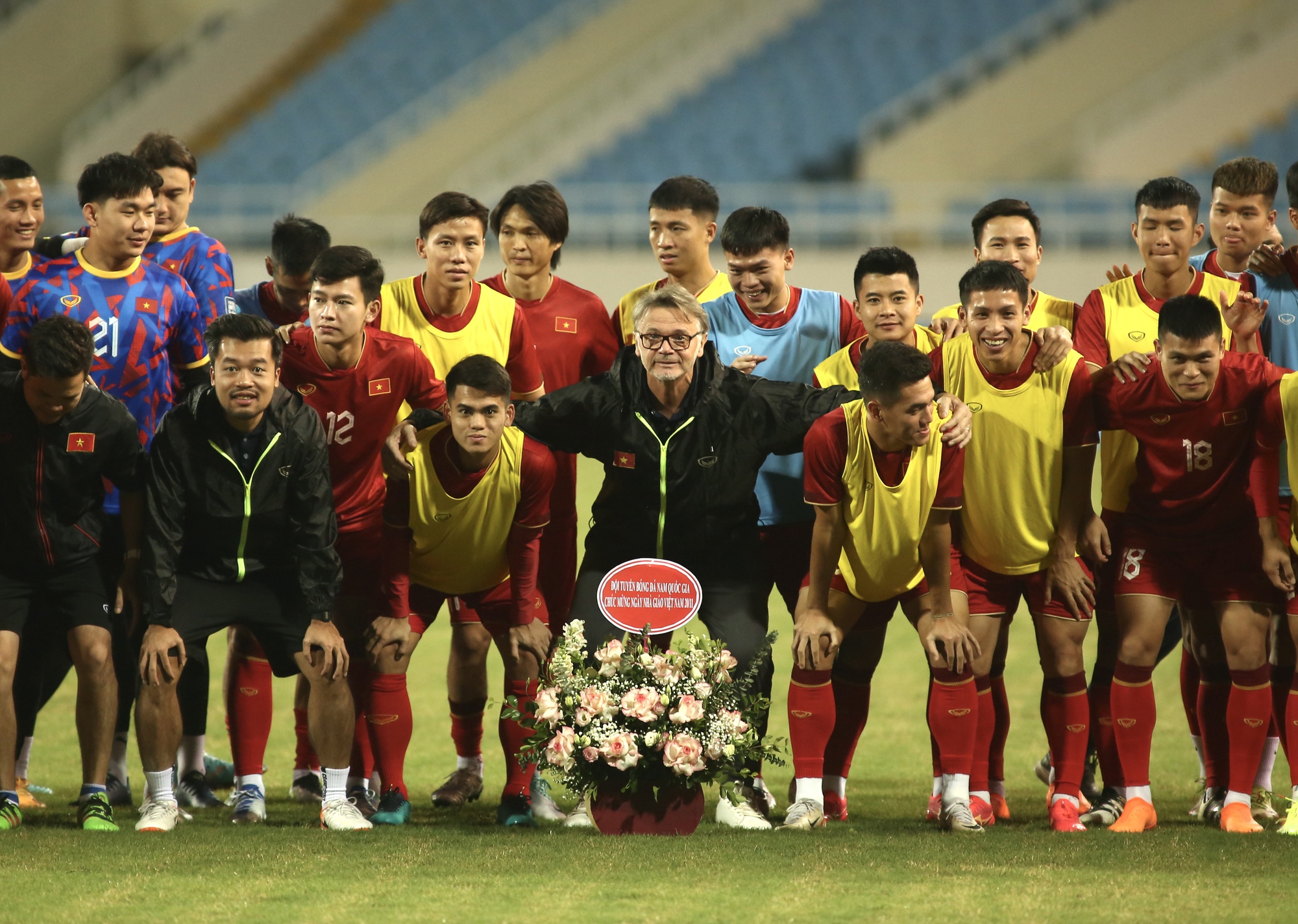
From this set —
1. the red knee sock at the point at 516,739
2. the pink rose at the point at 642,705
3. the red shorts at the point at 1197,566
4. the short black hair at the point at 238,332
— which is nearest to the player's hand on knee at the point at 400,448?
the short black hair at the point at 238,332

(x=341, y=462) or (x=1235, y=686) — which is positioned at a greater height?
(x=341, y=462)

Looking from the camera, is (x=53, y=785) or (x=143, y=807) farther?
(x=53, y=785)

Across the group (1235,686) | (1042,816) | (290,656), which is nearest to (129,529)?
(290,656)

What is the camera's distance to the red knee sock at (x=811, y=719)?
5.53 m

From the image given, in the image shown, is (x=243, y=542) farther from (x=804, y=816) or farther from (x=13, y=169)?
(x=804, y=816)

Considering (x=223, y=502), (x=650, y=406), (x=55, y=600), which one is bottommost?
(x=55, y=600)

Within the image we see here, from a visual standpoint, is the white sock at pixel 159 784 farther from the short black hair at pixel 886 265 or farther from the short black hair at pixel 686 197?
the short black hair at pixel 886 265

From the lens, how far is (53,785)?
6.61 meters

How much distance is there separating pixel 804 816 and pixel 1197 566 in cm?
164

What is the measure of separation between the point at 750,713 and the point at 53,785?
123 inches

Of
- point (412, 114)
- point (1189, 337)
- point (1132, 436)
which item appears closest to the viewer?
point (1189, 337)

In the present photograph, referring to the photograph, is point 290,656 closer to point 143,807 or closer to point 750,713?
point 143,807

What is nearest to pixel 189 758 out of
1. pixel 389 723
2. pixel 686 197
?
pixel 389 723

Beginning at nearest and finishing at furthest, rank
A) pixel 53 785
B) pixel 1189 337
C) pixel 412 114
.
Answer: pixel 1189 337 → pixel 53 785 → pixel 412 114
